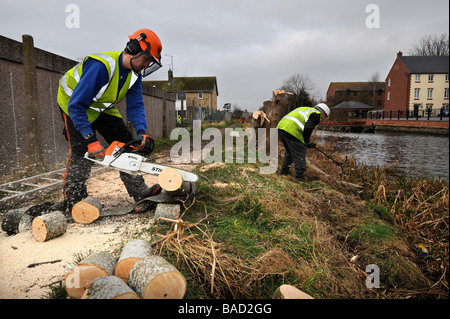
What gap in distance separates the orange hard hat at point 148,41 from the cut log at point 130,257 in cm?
189

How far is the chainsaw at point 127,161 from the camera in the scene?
2.87m

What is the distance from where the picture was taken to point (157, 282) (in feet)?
5.06

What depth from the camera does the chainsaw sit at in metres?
2.87

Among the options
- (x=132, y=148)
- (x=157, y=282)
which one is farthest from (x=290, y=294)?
(x=132, y=148)

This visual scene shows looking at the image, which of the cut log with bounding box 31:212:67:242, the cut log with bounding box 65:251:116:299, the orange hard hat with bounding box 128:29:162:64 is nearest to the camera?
the cut log with bounding box 65:251:116:299

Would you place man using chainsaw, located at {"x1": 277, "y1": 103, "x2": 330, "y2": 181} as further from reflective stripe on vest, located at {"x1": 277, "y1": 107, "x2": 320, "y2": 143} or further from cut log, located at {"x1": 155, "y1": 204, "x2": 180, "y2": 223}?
cut log, located at {"x1": 155, "y1": 204, "x2": 180, "y2": 223}

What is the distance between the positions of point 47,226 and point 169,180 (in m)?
1.13

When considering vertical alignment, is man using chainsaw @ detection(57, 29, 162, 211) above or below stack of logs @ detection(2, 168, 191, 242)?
above

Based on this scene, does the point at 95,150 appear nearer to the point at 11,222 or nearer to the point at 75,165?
the point at 75,165

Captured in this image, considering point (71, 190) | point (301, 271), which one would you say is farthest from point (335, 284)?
point (71, 190)

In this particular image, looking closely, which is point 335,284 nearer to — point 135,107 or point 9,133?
point 135,107

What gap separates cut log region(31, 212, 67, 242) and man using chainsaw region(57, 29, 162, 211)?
57 cm

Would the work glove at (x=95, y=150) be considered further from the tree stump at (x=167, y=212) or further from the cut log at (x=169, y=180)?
the tree stump at (x=167, y=212)

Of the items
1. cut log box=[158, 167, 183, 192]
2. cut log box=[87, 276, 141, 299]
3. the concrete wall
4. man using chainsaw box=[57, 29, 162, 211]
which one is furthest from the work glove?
the concrete wall
